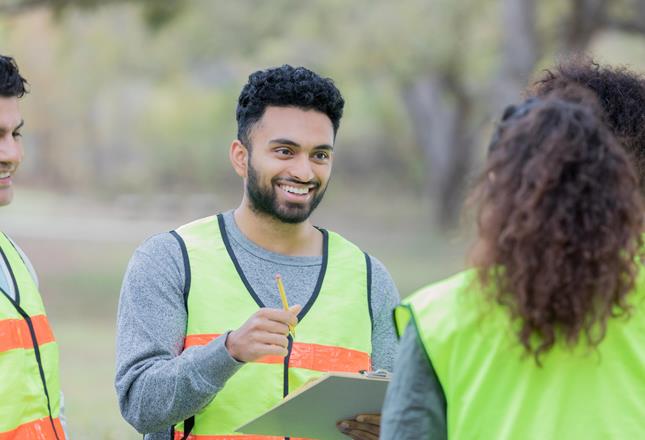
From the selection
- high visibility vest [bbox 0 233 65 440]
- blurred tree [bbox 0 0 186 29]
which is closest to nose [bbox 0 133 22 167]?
high visibility vest [bbox 0 233 65 440]

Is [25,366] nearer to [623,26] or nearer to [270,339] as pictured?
[270,339]

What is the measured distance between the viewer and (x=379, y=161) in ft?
135

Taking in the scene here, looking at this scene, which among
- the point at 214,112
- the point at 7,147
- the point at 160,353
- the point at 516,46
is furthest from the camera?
the point at 214,112

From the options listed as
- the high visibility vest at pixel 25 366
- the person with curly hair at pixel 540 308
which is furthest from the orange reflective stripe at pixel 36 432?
the person with curly hair at pixel 540 308

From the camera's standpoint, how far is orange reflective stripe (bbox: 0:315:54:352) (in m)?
2.95

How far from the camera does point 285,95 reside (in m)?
3.29

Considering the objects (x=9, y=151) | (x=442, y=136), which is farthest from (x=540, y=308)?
(x=442, y=136)

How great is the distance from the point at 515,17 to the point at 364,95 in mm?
23272

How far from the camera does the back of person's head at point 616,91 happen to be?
248 centimetres

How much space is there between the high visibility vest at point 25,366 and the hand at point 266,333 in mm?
636

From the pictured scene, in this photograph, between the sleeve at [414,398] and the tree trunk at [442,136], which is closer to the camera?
the sleeve at [414,398]

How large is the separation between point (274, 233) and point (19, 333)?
0.77 metres

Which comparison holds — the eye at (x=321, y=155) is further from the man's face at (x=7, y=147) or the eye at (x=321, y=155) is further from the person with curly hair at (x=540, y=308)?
the person with curly hair at (x=540, y=308)

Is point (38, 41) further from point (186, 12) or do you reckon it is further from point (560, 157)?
point (560, 157)
